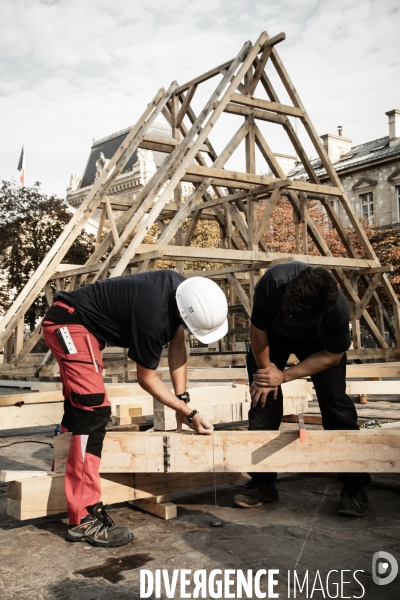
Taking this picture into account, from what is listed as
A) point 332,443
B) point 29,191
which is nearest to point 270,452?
point 332,443

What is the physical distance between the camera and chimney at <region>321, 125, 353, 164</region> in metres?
46.2

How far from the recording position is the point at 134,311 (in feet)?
11.9

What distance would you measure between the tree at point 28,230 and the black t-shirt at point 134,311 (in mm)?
23878

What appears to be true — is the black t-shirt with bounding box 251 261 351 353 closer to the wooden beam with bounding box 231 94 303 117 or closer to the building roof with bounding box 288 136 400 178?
the wooden beam with bounding box 231 94 303 117

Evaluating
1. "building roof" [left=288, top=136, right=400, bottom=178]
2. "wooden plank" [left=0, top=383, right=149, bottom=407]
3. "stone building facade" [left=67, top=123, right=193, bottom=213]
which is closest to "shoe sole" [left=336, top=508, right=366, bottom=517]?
"wooden plank" [left=0, top=383, right=149, bottom=407]

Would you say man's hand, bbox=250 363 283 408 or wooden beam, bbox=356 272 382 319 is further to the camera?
wooden beam, bbox=356 272 382 319

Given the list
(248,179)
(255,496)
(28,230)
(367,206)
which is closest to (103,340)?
(255,496)

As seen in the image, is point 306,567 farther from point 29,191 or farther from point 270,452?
point 29,191

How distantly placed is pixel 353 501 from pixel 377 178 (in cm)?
3963

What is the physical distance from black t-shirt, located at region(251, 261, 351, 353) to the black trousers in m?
0.24

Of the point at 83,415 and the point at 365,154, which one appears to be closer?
the point at 83,415

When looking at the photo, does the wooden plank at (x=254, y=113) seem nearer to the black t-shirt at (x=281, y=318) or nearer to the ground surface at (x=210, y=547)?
the black t-shirt at (x=281, y=318)

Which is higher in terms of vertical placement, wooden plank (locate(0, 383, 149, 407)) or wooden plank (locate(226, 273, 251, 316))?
wooden plank (locate(226, 273, 251, 316))

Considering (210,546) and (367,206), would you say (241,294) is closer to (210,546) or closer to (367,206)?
(210,546)
